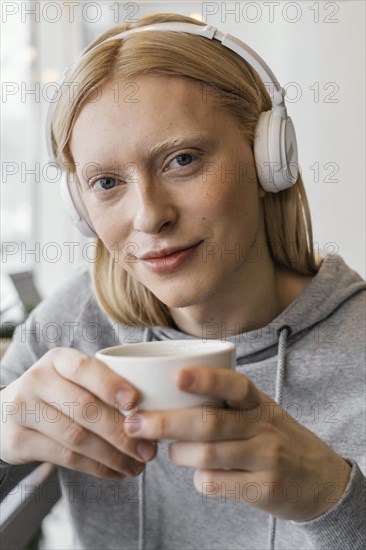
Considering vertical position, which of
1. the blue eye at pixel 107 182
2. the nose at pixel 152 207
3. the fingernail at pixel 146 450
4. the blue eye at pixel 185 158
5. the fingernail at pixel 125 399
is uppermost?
the blue eye at pixel 185 158

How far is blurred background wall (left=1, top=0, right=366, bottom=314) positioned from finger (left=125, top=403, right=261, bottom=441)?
231cm

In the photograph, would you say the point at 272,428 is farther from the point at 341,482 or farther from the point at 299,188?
the point at 299,188

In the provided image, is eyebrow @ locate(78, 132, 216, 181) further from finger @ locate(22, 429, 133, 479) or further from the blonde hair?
finger @ locate(22, 429, 133, 479)

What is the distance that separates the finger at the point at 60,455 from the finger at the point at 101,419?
0.11m

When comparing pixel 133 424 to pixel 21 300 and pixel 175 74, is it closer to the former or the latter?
pixel 175 74

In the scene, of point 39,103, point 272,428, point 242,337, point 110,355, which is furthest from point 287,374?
point 39,103

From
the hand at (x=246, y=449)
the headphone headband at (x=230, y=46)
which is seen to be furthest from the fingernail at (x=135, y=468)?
the headphone headband at (x=230, y=46)

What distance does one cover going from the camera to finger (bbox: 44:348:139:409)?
694 mm

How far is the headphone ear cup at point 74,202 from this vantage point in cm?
119

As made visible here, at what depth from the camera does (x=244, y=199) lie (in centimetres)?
110

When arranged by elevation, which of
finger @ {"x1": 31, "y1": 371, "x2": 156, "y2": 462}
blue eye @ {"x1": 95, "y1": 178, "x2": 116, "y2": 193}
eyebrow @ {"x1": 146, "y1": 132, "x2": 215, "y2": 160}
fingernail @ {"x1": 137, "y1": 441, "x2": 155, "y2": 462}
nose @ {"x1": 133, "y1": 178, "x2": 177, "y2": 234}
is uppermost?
eyebrow @ {"x1": 146, "y1": 132, "x2": 215, "y2": 160}

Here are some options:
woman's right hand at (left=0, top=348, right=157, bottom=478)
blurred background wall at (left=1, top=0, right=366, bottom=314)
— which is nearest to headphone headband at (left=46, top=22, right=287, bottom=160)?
woman's right hand at (left=0, top=348, right=157, bottom=478)

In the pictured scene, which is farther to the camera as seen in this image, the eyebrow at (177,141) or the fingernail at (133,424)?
the eyebrow at (177,141)

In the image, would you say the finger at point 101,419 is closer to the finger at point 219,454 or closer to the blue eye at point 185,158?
the finger at point 219,454
